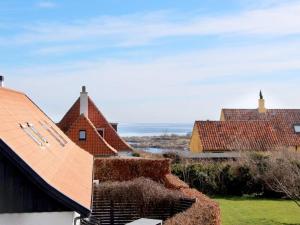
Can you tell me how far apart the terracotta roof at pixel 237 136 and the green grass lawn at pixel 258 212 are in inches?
486

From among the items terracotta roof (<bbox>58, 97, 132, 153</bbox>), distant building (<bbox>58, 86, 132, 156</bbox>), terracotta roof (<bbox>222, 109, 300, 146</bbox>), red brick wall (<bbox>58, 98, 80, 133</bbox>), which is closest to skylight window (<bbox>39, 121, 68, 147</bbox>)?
distant building (<bbox>58, 86, 132, 156</bbox>)

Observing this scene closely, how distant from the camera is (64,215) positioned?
13.8 meters

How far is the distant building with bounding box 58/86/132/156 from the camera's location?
121ft

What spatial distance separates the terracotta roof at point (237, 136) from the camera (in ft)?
158

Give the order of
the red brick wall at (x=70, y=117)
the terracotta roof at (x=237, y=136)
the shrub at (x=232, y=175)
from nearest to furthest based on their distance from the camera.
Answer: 1. the shrub at (x=232, y=175)
2. the red brick wall at (x=70, y=117)
3. the terracotta roof at (x=237, y=136)

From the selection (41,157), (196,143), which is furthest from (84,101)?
(41,157)

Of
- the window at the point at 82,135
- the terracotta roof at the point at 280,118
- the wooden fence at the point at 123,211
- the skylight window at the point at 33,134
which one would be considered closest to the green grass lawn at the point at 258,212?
the wooden fence at the point at 123,211

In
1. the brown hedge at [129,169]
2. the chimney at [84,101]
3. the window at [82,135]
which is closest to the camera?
the brown hedge at [129,169]

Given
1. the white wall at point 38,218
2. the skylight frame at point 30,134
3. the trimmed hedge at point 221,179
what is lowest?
the white wall at point 38,218

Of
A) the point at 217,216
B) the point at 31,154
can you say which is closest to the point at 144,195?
the point at 217,216

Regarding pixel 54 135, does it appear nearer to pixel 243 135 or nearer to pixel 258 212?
pixel 258 212

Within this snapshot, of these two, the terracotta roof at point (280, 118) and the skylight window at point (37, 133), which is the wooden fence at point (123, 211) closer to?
the skylight window at point (37, 133)

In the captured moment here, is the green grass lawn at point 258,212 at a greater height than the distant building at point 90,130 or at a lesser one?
lesser

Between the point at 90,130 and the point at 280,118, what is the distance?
2686 cm
